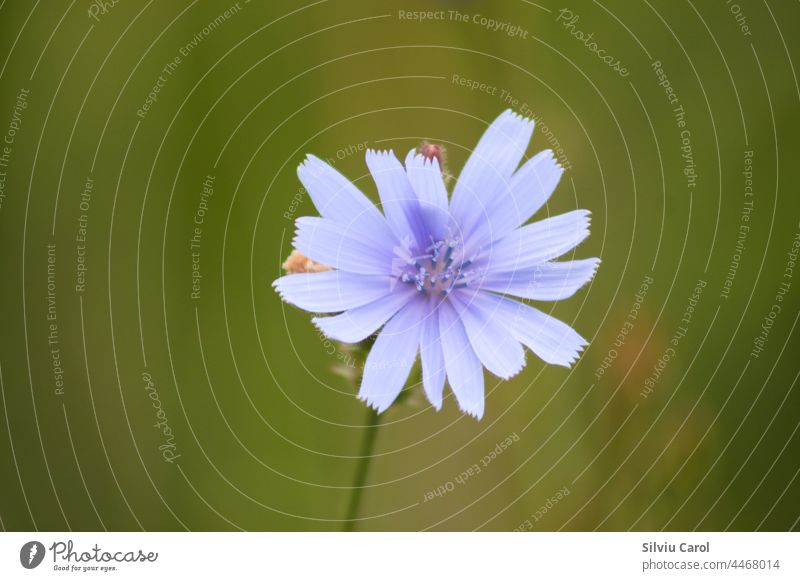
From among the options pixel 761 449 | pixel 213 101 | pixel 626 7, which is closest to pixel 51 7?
pixel 213 101
